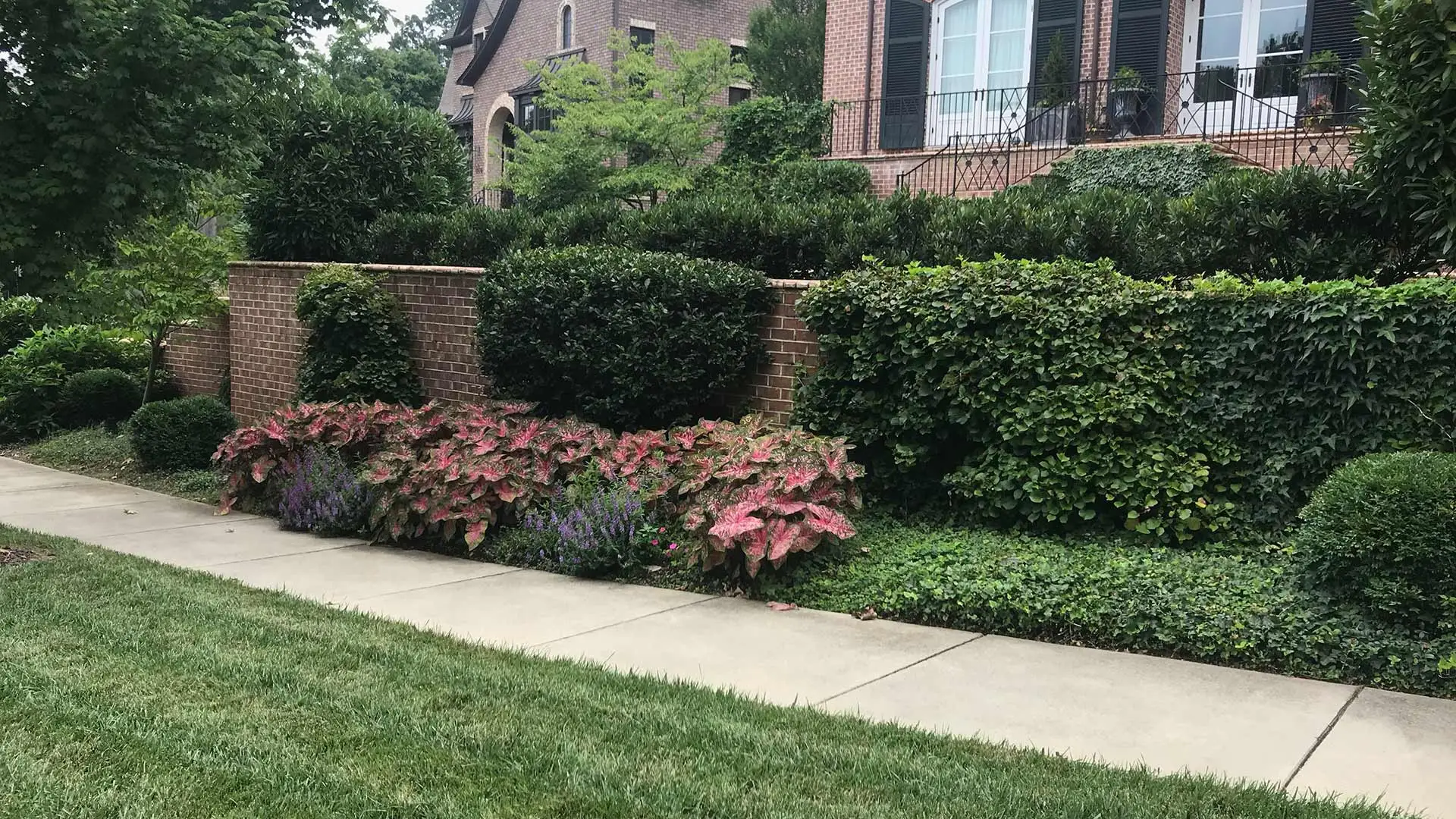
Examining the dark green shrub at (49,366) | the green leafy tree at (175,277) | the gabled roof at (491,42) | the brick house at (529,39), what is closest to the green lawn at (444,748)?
the green leafy tree at (175,277)

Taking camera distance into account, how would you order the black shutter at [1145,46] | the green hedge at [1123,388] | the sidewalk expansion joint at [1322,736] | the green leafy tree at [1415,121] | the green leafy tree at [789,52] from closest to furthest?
the sidewalk expansion joint at [1322,736]
the green hedge at [1123,388]
the green leafy tree at [1415,121]
the black shutter at [1145,46]
the green leafy tree at [789,52]

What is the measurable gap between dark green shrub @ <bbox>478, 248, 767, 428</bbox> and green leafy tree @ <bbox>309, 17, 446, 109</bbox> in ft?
16.2

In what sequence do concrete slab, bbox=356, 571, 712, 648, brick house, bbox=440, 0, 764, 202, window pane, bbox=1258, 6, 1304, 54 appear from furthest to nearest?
1. brick house, bbox=440, 0, 764, 202
2. window pane, bbox=1258, 6, 1304, 54
3. concrete slab, bbox=356, 571, 712, 648

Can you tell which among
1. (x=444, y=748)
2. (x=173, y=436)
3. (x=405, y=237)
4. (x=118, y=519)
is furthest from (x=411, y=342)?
(x=444, y=748)

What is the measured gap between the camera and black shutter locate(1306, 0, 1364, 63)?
1405 cm

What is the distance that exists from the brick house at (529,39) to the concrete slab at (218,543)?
1606 cm

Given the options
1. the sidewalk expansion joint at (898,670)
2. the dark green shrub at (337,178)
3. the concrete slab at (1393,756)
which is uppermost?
the dark green shrub at (337,178)

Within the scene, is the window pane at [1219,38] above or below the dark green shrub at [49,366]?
above

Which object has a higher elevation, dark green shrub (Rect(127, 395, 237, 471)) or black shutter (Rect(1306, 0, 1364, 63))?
black shutter (Rect(1306, 0, 1364, 63))

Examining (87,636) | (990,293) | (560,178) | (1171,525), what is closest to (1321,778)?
(1171,525)

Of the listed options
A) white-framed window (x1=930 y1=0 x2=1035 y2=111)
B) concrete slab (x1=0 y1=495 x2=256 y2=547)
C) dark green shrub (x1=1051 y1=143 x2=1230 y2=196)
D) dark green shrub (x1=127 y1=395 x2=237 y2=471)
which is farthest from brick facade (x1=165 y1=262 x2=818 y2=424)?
white-framed window (x1=930 y1=0 x2=1035 y2=111)

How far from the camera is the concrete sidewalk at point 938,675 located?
378 centimetres

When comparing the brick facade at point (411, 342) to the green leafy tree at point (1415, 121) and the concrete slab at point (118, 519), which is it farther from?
the green leafy tree at point (1415, 121)

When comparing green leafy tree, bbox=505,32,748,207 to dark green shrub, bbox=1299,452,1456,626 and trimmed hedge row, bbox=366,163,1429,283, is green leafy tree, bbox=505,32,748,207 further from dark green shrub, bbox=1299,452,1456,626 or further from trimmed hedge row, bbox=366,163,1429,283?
dark green shrub, bbox=1299,452,1456,626
